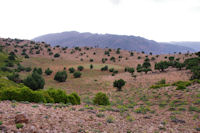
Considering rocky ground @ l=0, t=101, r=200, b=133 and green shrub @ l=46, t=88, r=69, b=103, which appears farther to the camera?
green shrub @ l=46, t=88, r=69, b=103

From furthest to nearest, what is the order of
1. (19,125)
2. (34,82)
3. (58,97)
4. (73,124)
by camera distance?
(34,82) < (58,97) < (73,124) < (19,125)

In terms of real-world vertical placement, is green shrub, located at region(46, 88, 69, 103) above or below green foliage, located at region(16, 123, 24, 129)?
below

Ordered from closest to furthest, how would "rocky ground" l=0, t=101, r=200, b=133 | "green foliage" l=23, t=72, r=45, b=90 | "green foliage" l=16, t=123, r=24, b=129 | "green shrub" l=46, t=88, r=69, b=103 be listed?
1. "green foliage" l=16, t=123, r=24, b=129
2. "rocky ground" l=0, t=101, r=200, b=133
3. "green shrub" l=46, t=88, r=69, b=103
4. "green foliage" l=23, t=72, r=45, b=90

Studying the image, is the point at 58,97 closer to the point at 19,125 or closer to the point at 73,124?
the point at 73,124

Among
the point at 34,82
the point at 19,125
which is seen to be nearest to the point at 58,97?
the point at 19,125

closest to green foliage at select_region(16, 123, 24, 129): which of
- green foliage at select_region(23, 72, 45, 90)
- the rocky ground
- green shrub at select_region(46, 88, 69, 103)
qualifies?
the rocky ground

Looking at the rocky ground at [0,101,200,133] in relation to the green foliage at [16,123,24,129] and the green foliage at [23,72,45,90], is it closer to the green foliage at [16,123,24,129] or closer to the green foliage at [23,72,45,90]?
the green foliage at [16,123,24,129]

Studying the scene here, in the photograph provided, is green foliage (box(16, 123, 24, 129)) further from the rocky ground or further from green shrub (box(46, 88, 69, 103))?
green shrub (box(46, 88, 69, 103))

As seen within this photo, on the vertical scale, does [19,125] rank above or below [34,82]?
Answer: above

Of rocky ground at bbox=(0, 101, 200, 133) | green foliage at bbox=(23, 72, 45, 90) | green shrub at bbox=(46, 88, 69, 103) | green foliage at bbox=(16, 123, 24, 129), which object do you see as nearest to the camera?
green foliage at bbox=(16, 123, 24, 129)

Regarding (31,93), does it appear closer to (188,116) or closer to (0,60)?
(188,116)

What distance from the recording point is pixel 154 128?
8.87m

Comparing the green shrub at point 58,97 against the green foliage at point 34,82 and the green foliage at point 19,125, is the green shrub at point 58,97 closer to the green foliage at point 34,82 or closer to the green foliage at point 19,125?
the green foliage at point 19,125

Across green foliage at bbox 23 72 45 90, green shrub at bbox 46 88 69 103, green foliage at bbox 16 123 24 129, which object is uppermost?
green foliage at bbox 16 123 24 129
